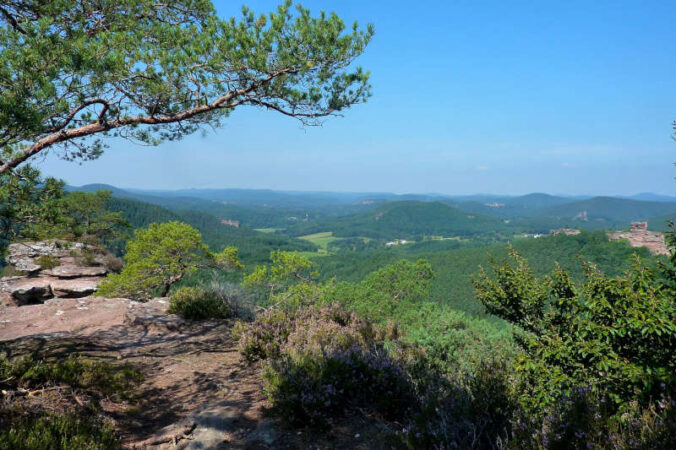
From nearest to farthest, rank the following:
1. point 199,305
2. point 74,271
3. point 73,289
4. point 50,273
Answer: point 199,305 < point 73,289 < point 50,273 < point 74,271

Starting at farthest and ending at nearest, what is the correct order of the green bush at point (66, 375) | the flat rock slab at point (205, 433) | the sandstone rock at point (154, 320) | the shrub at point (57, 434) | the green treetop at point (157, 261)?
1. the green treetop at point (157, 261)
2. the sandstone rock at point (154, 320)
3. the green bush at point (66, 375)
4. the flat rock slab at point (205, 433)
5. the shrub at point (57, 434)

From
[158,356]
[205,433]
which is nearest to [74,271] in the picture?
[158,356]

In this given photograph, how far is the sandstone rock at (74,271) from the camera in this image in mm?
14789

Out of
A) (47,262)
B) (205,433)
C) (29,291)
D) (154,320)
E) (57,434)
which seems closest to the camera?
(57,434)

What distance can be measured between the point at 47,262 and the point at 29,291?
130 inches

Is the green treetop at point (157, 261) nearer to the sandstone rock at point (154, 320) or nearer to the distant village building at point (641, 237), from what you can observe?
the sandstone rock at point (154, 320)

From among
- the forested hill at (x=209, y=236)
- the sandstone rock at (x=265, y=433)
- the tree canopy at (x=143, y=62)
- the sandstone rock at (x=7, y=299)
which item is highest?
the tree canopy at (x=143, y=62)

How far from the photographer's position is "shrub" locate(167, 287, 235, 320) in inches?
326

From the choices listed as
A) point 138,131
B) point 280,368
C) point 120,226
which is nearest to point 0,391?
point 280,368

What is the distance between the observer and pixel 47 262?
15539 millimetres

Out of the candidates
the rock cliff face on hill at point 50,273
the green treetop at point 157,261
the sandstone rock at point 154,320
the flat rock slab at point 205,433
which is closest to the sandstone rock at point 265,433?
the flat rock slab at point 205,433

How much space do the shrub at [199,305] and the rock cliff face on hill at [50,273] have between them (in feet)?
22.3

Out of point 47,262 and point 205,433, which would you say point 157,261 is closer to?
point 47,262

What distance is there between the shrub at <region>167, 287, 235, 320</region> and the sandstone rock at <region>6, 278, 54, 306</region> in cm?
852
